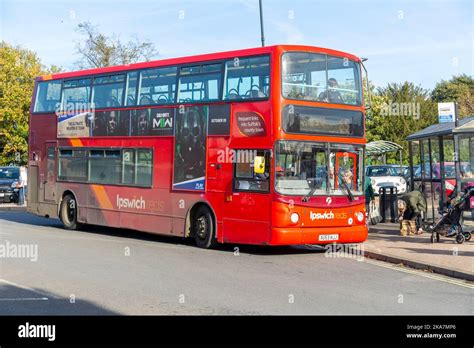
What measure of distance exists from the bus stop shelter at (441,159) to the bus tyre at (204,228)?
6.24 meters

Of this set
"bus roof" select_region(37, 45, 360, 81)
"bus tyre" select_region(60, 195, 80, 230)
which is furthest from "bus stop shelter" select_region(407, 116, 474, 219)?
"bus tyre" select_region(60, 195, 80, 230)

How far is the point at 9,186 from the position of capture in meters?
34.9

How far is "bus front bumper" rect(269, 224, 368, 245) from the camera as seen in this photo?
1431 centimetres

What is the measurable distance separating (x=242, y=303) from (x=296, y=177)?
5.58 meters

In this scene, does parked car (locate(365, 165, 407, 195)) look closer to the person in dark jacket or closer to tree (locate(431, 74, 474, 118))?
the person in dark jacket

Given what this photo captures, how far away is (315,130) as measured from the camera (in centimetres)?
1470

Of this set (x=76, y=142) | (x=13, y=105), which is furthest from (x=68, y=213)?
(x=13, y=105)

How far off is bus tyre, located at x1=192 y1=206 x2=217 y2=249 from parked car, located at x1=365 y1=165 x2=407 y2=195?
1997cm

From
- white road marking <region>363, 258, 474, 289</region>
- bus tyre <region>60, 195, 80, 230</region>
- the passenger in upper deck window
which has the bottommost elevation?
white road marking <region>363, 258, 474, 289</region>

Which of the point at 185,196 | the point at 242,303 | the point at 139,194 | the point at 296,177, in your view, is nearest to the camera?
the point at 242,303

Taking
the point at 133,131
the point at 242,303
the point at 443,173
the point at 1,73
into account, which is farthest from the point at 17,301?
the point at 1,73

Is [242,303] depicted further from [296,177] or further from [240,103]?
[240,103]

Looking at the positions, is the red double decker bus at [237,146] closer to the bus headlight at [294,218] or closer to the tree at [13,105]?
the bus headlight at [294,218]

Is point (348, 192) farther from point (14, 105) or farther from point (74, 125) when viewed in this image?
point (14, 105)
